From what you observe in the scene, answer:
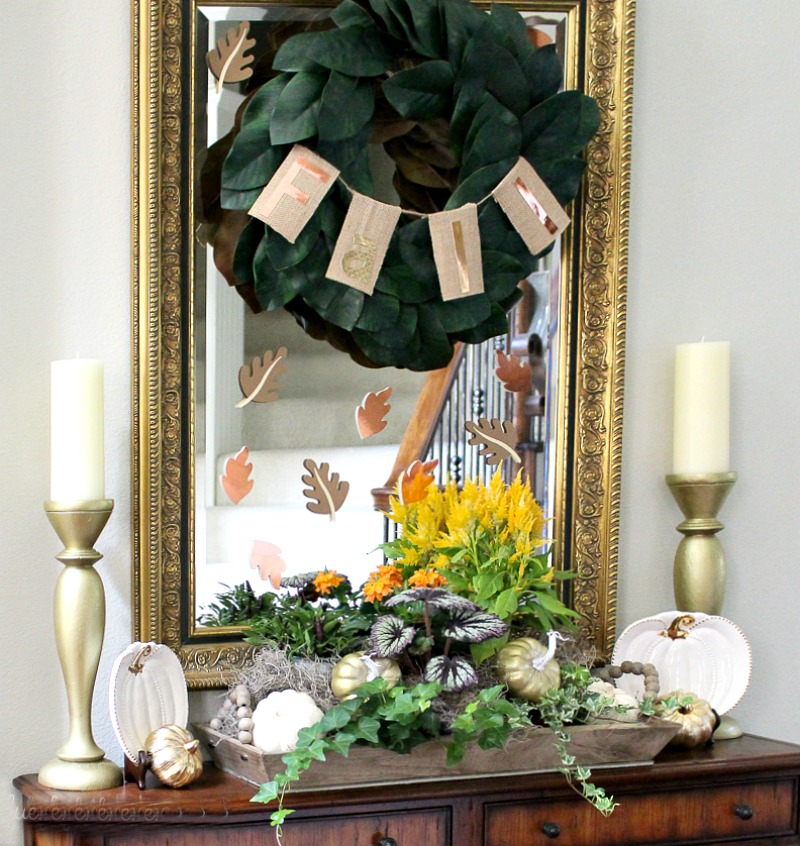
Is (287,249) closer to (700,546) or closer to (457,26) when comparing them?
(457,26)

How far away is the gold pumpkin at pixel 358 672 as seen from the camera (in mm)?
1630

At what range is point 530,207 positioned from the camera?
1930mm

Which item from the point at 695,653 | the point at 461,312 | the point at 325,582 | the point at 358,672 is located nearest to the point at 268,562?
the point at 325,582

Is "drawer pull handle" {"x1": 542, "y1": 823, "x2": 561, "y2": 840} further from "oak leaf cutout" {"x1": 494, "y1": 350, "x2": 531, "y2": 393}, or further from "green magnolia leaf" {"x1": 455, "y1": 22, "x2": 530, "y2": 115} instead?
"green magnolia leaf" {"x1": 455, "y1": 22, "x2": 530, "y2": 115}

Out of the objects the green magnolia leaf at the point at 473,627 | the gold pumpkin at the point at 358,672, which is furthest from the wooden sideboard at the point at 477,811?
the green magnolia leaf at the point at 473,627

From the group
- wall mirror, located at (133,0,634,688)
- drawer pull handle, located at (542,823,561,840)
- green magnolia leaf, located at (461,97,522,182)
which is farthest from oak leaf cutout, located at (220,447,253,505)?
drawer pull handle, located at (542,823,561,840)

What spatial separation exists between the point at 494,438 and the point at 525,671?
0.45 metres

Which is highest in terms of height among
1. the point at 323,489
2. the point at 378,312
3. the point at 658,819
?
the point at 378,312

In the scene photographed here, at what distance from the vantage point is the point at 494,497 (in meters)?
1.84

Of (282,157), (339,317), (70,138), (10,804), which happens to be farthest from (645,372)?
(10,804)

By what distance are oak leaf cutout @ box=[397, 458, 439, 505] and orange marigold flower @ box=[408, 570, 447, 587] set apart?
7.1 inches

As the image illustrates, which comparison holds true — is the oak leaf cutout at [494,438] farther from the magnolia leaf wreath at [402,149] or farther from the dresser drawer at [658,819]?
the dresser drawer at [658,819]

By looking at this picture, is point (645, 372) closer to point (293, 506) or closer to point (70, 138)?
point (293, 506)

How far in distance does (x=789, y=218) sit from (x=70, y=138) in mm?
1310
